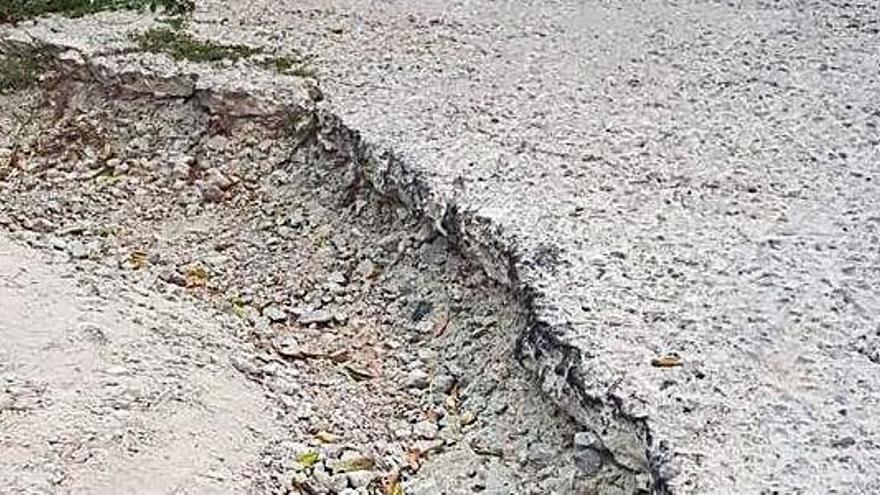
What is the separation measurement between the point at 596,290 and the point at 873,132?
5.24ft

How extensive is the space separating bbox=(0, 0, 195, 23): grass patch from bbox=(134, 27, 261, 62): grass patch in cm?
32

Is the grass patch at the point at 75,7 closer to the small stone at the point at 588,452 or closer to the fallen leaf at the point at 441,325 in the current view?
the fallen leaf at the point at 441,325

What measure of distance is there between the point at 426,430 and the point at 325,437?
1.04 feet

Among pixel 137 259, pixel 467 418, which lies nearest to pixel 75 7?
pixel 137 259

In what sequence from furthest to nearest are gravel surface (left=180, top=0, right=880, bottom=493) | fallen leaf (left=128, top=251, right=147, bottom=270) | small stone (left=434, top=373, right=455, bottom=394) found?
fallen leaf (left=128, top=251, right=147, bottom=270)
small stone (left=434, top=373, right=455, bottom=394)
gravel surface (left=180, top=0, right=880, bottom=493)

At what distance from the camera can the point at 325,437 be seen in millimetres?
3732

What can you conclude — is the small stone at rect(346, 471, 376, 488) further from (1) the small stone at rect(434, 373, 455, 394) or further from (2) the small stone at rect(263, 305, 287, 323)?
(2) the small stone at rect(263, 305, 287, 323)

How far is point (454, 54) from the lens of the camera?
17.6ft

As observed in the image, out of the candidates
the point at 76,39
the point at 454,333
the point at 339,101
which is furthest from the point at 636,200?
the point at 76,39

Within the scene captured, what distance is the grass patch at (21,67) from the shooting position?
5555 mm

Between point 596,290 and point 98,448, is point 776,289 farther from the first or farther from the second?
point 98,448

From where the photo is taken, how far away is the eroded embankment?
3422 millimetres

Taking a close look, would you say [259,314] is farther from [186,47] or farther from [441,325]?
[186,47]

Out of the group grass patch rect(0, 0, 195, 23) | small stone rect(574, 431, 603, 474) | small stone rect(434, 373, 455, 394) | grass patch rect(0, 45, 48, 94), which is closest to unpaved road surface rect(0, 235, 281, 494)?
small stone rect(434, 373, 455, 394)
